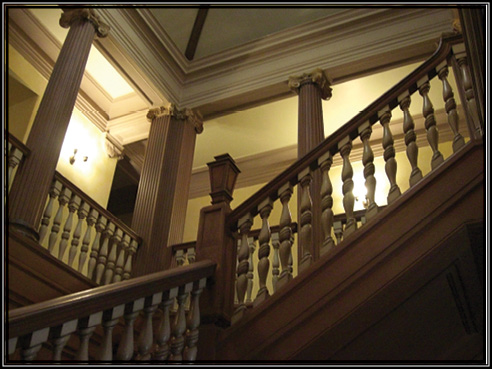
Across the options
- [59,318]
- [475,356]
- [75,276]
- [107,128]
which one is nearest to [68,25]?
[107,128]

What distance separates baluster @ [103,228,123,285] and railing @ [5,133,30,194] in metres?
1.46

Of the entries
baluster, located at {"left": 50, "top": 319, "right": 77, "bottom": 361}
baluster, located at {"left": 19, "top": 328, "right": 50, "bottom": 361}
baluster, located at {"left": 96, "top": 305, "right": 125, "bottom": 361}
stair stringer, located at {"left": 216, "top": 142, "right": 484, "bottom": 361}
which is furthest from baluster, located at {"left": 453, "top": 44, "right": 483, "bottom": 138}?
baluster, located at {"left": 19, "top": 328, "right": 50, "bottom": 361}

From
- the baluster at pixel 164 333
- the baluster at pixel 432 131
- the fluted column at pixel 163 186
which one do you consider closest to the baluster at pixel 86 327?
the baluster at pixel 164 333

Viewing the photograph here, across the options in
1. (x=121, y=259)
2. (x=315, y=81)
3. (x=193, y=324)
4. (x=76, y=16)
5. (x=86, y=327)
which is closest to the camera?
(x=86, y=327)

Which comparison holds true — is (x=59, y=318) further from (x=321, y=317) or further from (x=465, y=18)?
(x=465, y=18)

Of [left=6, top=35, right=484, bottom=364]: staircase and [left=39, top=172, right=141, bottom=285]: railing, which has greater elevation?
[left=39, top=172, right=141, bottom=285]: railing

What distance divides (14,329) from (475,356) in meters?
3.03

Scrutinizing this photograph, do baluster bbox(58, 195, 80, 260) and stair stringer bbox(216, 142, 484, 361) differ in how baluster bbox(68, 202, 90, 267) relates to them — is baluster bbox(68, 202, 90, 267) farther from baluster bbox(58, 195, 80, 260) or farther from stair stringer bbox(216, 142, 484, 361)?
stair stringer bbox(216, 142, 484, 361)

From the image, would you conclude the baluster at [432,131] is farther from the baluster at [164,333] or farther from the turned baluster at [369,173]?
the baluster at [164,333]

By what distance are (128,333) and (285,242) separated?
127cm

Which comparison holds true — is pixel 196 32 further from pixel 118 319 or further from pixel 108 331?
pixel 108 331

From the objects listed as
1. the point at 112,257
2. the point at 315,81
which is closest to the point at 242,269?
the point at 112,257

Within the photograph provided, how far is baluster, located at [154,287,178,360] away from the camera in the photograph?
2771 mm

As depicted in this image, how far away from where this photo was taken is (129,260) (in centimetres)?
670
